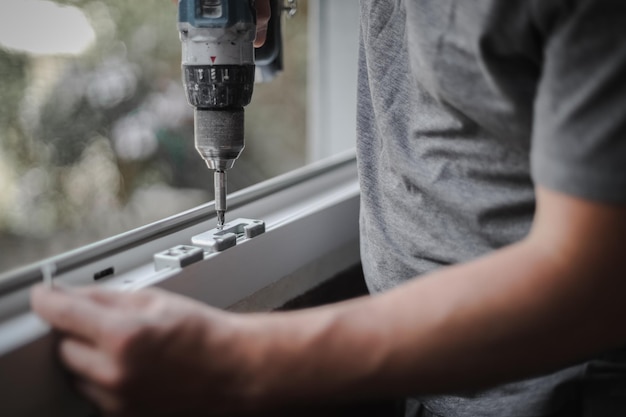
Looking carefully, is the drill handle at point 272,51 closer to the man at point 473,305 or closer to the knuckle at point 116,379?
the man at point 473,305

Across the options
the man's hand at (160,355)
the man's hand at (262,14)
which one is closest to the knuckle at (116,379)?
the man's hand at (160,355)

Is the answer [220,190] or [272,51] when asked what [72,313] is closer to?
[220,190]

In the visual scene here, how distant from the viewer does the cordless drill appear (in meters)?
0.64

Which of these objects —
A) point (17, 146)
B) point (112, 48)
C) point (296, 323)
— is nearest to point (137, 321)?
point (296, 323)

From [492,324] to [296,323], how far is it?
13cm

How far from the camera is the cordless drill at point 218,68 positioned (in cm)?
64

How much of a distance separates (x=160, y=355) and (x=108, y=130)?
79 cm

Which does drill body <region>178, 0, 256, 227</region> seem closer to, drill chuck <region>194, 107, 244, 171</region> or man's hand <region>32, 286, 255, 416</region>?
drill chuck <region>194, 107, 244, 171</region>

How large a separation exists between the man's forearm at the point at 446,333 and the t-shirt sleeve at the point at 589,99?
6 cm

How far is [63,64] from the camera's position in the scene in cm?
92

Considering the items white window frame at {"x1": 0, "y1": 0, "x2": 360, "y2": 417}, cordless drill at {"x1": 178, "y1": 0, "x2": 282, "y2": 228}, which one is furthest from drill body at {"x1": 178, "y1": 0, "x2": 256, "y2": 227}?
white window frame at {"x1": 0, "y1": 0, "x2": 360, "y2": 417}

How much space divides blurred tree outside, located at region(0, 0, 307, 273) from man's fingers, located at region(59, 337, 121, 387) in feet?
0.57

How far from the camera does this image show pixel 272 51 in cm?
91

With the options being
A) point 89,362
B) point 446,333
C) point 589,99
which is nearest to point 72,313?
point 89,362
